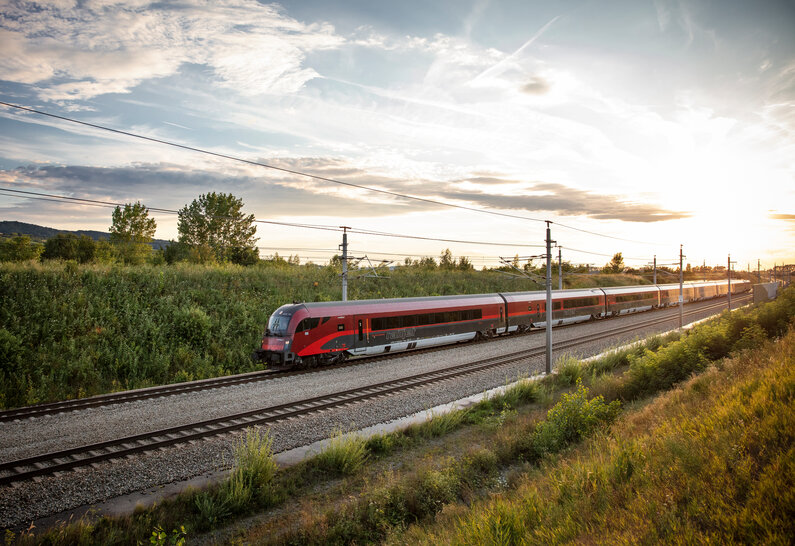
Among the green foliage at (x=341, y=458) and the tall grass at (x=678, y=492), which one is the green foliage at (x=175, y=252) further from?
the tall grass at (x=678, y=492)

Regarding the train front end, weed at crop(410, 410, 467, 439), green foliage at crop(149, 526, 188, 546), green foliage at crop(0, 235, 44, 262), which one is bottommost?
weed at crop(410, 410, 467, 439)

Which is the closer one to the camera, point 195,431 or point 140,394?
point 195,431

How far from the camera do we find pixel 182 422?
12695 mm

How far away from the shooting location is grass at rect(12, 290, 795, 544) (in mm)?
5203

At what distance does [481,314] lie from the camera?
27.1 m

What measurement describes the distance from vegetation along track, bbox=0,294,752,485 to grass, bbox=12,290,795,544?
3.08 metres

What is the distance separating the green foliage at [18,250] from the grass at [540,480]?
56415 mm

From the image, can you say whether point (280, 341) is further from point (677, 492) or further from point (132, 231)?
point (132, 231)

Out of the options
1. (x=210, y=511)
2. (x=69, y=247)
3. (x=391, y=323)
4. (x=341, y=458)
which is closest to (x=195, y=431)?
(x=210, y=511)

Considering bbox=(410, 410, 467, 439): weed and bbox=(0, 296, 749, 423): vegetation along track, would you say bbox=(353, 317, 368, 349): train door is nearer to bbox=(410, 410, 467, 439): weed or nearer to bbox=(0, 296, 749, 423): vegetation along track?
bbox=(0, 296, 749, 423): vegetation along track

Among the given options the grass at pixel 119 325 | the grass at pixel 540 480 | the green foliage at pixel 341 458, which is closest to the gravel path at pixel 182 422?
the green foliage at pixel 341 458

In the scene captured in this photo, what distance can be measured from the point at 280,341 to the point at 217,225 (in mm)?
46650

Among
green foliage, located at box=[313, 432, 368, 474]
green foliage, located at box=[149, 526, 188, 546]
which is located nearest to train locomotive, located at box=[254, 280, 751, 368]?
green foliage, located at box=[313, 432, 368, 474]

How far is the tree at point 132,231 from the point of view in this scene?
50.6m
